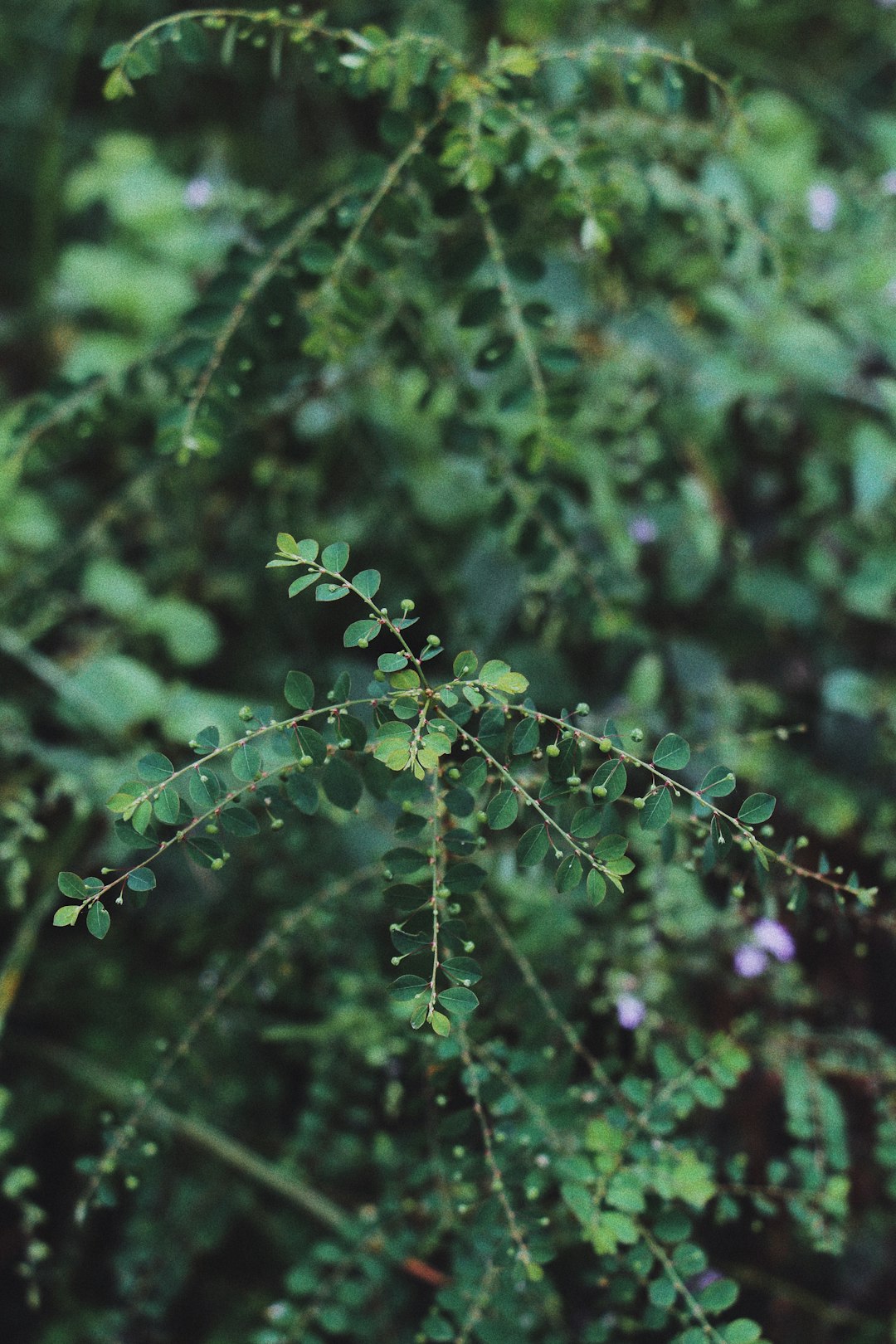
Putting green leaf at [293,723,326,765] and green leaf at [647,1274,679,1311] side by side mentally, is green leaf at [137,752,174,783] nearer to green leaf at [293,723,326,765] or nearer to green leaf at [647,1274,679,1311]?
green leaf at [293,723,326,765]

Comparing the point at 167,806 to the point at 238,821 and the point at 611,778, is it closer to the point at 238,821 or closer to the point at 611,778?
the point at 238,821

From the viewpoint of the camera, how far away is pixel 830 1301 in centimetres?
130

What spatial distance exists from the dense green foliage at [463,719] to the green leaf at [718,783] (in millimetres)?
47

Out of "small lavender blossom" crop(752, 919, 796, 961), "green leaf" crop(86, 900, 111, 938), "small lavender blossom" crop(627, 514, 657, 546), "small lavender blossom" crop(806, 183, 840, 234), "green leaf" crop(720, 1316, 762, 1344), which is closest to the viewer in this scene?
"green leaf" crop(86, 900, 111, 938)

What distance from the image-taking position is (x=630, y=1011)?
1153 mm

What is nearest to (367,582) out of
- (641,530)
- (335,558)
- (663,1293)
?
(335,558)

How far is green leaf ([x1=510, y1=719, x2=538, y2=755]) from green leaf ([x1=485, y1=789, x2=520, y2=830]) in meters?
0.04

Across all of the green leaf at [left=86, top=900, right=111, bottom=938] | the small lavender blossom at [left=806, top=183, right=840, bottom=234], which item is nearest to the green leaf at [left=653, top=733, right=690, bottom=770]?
the green leaf at [left=86, top=900, right=111, bottom=938]

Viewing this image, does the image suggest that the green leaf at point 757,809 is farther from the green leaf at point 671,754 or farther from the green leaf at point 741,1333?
the green leaf at point 741,1333

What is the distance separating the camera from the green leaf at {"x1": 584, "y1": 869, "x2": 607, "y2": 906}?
794 mm

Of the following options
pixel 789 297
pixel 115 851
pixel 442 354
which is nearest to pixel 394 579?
pixel 442 354

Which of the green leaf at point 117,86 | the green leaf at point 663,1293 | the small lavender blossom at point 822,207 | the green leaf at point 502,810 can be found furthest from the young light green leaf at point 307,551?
the small lavender blossom at point 822,207

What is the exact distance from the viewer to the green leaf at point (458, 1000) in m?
0.79

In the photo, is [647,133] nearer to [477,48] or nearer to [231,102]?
[477,48]
